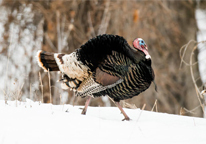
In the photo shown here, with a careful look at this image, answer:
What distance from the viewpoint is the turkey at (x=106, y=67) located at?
3801 millimetres

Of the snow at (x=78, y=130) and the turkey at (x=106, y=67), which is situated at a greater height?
the turkey at (x=106, y=67)

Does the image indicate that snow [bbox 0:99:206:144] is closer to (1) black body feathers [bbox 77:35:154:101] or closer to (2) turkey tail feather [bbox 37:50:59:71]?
(1) black body feathers [bbox 77:35:154:101]

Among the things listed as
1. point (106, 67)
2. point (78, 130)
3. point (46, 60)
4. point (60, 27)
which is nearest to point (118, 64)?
point (106, 67)

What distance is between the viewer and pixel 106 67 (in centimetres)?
388

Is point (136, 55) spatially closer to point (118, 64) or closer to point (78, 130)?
point (118, 64)

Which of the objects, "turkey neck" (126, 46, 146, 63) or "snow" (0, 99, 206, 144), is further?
"turkey neck" (126, 46, 146, 63)

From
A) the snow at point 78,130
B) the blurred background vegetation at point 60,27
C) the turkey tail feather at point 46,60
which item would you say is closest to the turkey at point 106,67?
the turkey tail feather at point 46,60

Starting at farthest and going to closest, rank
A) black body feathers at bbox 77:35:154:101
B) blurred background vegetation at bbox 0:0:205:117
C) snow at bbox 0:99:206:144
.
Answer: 1. blurred background vegetation at bbox 0:0:205:117
2. black body feathers at bbox 77:35:154:101
3. snow at bbox 0:99:206:144

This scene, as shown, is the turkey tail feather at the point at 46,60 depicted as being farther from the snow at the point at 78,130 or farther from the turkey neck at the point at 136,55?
the turkey neck at the point at 136,55

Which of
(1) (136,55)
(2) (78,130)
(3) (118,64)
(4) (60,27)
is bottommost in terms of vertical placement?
(2) (78,130)

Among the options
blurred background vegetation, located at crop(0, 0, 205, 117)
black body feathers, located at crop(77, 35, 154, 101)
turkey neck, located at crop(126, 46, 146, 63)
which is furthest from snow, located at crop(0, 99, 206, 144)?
blurred background vegetation, located at crop(0, 0, 205, 117)

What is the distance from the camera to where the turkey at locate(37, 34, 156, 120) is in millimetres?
3801

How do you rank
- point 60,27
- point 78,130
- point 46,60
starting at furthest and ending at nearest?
point 60,27 → point 46,60 → point 78,130

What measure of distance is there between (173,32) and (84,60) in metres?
6.78
